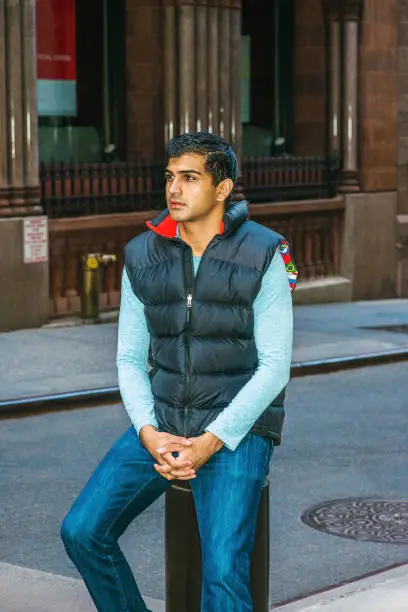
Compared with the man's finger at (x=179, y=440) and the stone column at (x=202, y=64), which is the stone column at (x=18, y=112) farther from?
the man's finger at (x=179, y=440)

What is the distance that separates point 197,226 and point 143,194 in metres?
13.9

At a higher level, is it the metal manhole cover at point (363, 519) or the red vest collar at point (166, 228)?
the red vest collar at point (166, 228)

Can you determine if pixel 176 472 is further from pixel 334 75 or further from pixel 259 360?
pixel 334 75

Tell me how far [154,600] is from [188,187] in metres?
2.13

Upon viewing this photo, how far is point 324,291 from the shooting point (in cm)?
2117

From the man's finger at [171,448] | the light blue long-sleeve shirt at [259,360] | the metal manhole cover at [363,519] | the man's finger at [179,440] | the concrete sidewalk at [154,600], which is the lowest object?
the metal manhole cover at [363,519]

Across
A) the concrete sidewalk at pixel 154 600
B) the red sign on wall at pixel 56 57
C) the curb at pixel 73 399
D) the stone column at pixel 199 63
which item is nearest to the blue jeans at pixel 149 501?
the concrete sidewalk at pixel 154 600

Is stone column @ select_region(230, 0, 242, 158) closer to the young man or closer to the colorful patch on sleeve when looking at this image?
the colorful patch on sleeve

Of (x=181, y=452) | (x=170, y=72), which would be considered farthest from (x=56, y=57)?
(x=181, y=452)

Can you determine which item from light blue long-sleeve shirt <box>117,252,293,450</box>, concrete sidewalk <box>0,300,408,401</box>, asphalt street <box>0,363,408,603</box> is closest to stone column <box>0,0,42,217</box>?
concrete sidewalk <box>0,300,408,401</box>

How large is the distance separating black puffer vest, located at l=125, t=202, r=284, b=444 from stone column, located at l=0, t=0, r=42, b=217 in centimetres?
1200

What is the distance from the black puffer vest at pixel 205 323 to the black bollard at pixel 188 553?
245 mm

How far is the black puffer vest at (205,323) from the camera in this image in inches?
197

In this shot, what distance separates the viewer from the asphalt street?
24.9 ft
